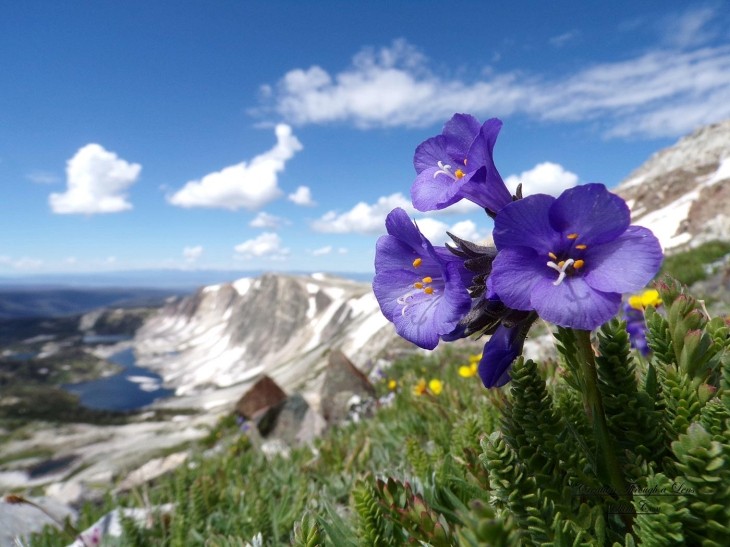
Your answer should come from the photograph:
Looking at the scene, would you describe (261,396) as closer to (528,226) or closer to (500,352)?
(500,352)

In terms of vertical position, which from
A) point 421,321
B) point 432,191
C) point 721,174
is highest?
point 721,174

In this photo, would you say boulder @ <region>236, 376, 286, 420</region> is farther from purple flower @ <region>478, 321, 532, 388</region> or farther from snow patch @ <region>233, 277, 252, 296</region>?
snow patch @ <region>233, 277, 252, 296</region>

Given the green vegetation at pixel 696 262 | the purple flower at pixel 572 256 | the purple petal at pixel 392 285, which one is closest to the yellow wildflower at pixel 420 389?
the purple petal at pixel 392 285

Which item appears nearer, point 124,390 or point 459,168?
point 459,168

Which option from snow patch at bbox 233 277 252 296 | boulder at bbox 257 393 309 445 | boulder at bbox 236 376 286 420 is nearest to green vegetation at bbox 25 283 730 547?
boulder at bbox 257 393 309 445

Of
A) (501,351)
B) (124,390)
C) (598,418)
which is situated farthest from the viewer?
(124,390)

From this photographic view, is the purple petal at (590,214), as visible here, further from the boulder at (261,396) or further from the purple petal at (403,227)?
the boulder at (261,396)

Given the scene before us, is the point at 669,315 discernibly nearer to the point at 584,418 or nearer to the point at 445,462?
the point at 584,418

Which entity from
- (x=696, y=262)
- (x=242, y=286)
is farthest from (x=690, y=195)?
(x=242, y=286)
